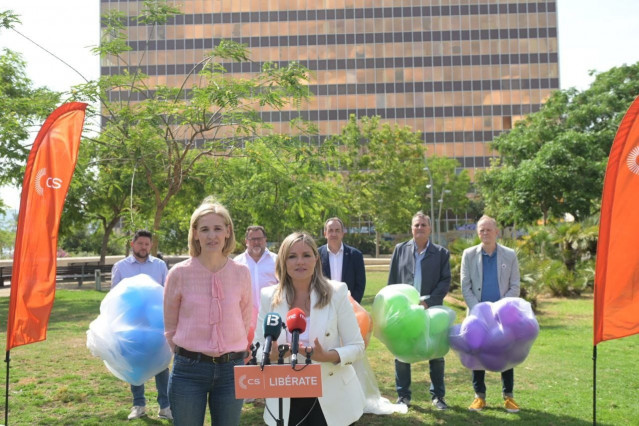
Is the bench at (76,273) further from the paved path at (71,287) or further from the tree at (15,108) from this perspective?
the tree at (15,108)

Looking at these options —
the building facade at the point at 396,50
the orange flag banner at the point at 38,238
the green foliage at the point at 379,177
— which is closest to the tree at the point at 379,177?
the green foliage at the point at 379,177

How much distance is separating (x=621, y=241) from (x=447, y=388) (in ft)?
14.0

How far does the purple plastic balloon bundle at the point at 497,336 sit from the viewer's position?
681 centimetres

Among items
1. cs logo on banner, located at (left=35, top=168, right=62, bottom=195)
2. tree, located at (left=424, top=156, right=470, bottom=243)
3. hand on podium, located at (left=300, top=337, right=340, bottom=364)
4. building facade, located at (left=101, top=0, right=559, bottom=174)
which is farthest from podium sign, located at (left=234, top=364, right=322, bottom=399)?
building facade, located at (left=101, top=0, right=559, bottom=174)

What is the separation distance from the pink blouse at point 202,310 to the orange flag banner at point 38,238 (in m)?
2.45

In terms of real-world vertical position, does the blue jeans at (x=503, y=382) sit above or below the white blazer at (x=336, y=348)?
below

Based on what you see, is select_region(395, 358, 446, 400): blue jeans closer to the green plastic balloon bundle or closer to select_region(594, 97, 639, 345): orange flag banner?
the green plastic balloon bundle

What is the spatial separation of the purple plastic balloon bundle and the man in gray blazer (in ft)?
1.95

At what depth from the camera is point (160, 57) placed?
7812 centimetres

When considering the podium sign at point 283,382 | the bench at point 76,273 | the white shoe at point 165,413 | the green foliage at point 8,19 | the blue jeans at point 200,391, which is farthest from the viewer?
the bench at point 76,273

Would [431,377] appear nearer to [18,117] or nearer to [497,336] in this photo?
[497,336]

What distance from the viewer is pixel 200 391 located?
13.4 feet

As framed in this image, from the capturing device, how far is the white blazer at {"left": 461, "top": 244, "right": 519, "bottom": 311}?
766 centimetres

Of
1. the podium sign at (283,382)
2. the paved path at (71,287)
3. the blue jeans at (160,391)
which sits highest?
the podium sign at (283,382)
